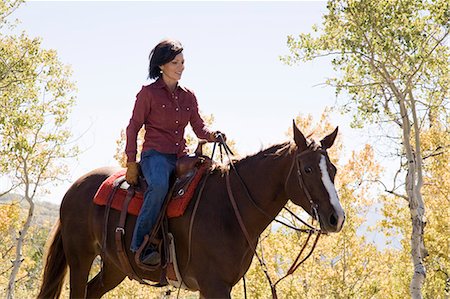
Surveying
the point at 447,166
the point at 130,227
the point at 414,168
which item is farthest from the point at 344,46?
the point at 130,227

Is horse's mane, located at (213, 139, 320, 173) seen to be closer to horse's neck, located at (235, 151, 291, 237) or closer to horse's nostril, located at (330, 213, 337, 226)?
horse's neck, located at (235, 151, 291, 237)

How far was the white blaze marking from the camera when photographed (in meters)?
4.78

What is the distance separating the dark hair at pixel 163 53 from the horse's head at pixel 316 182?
5.29ft

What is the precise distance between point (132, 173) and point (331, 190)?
6.79 ft

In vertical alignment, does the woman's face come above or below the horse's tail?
above

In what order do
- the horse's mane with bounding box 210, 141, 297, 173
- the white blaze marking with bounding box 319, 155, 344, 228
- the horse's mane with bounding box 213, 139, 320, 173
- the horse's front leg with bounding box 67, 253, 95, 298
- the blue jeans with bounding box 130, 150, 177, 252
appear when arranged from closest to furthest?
the white blaze marking with bounding box 319, 155, 344, 228 < the horse's mane with bounding box 213, 139, 320, 173 < the horse's mane with bounding box 210, 141, 297, 173 < the blue jeans with bounding box 130, 150, 177, 252 < the horse's front leg with bounding box 67, 253, 95, 298

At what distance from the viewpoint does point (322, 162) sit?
4.93 m

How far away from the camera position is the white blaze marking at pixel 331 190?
4777 mm

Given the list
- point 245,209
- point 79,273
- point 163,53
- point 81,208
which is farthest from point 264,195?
point 79,273

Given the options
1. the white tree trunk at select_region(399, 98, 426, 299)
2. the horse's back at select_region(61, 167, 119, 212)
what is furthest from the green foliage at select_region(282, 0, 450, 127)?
the horse's back at select_region(61, 167, 119, 212)

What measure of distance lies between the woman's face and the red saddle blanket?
96 cm

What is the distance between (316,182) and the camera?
4.91m

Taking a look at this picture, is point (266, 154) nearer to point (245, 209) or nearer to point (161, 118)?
point (245, 209)

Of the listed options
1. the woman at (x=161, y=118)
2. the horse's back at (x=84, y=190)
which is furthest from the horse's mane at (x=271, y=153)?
the horse's back at (x=84, y=190)
